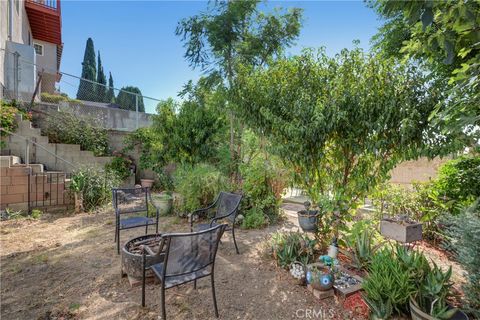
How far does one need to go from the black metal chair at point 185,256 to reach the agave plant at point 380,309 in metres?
1.33

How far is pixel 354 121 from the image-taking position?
287cm

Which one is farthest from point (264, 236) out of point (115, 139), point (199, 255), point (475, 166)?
point (115, 139)

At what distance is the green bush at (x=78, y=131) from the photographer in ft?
22.3

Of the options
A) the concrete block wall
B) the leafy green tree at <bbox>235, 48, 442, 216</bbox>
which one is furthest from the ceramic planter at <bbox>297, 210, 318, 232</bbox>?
the concrete block wall

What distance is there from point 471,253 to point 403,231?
76cm

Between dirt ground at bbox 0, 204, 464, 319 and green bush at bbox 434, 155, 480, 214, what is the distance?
2.81 metres

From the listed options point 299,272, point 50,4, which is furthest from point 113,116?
point 299,272

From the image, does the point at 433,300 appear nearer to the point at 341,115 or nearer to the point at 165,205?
the point at 341,115

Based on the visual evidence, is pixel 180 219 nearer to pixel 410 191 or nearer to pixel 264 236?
pixel 264 236

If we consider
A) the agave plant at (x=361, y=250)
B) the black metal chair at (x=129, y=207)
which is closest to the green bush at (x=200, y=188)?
the black metal chair at (x=129, y=207)

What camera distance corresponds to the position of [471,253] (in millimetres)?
1841

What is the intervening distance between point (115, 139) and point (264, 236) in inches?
245

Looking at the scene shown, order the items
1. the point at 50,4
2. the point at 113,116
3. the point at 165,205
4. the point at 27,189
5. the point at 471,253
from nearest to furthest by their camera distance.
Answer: the point at 471,253, the point at 27,189, the point at 165,205, the point at 113,116, the point at 50,4

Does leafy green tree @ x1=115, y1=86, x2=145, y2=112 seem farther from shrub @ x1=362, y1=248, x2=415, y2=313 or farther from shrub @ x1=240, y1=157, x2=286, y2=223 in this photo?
shrub @ x1=362, y1=248, x2=415, y2=313
